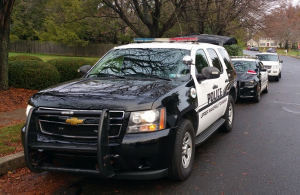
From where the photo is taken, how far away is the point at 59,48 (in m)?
49.1

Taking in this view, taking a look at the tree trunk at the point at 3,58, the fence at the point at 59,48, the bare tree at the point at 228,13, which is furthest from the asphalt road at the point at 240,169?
the fence at the point at 59,48

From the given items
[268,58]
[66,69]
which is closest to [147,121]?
[66,69]

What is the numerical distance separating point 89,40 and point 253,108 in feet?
120

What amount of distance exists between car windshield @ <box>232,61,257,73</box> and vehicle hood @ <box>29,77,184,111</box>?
9.12 m

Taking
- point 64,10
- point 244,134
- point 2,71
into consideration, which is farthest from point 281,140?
point 64,10

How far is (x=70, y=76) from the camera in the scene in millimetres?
12859

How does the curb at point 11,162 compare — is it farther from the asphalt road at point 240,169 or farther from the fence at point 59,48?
the fence at point 59,48

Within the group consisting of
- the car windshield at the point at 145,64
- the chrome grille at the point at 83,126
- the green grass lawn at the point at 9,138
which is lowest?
the green grass lawn at the point at 9,138

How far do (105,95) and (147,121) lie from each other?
612 millimetres

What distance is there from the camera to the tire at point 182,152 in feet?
14.0

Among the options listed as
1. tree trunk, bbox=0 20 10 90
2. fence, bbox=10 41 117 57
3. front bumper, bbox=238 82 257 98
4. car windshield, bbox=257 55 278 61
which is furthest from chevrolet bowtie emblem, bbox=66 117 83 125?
fence, bbox=10 41 117 57

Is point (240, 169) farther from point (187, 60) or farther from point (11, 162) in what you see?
point (11, 162)

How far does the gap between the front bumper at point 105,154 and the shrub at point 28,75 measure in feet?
23.6

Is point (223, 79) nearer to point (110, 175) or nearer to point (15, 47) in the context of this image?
point (110, 175)
